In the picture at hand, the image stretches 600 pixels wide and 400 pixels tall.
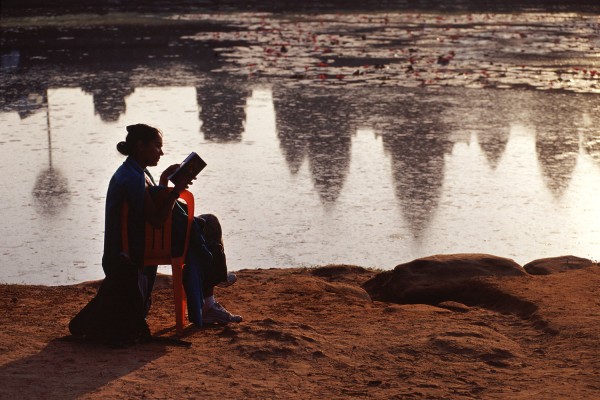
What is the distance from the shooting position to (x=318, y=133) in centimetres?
1309

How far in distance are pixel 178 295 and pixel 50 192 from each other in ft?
15.3

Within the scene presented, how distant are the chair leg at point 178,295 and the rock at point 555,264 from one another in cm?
294

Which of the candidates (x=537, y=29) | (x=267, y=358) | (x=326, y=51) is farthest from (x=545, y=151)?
(x=537, y=29)

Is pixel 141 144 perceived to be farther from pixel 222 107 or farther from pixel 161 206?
pixel 222 107

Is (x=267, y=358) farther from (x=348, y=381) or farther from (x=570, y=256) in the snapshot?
(x=570, y=256)

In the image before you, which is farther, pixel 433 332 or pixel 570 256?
pixel 570 256

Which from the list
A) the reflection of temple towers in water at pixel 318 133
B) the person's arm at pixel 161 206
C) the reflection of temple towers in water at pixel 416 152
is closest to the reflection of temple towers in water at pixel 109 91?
the reflection of temple towers in water at pixel 318 133

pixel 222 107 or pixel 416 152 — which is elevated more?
pixel 222 107

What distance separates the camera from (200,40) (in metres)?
24.3

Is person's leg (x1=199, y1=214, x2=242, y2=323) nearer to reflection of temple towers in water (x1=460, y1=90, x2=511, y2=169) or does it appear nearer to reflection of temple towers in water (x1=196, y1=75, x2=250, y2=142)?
reflection of temple towers in water (x1=460, y1=90, x2=511, y2=169)

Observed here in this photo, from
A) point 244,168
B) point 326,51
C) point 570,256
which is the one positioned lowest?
point 570,256

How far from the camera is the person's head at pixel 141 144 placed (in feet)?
19.2

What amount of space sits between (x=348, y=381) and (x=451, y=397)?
0.53 meters

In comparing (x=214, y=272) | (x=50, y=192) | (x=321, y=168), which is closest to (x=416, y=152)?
(x=321, y=168)
